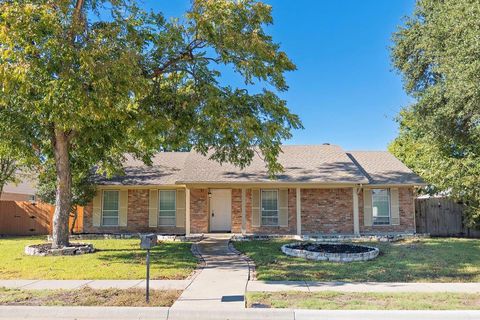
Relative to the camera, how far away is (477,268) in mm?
11062

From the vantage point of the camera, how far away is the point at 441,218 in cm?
2073

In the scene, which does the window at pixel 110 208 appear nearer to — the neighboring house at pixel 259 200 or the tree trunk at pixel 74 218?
the neighboring house at pixel 259 200

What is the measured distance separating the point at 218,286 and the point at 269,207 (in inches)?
441

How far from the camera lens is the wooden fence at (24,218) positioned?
22.8 m

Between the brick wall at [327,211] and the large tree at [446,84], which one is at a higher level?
the large tree at [446,84]

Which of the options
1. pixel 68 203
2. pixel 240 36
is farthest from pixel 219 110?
pixel 68 203

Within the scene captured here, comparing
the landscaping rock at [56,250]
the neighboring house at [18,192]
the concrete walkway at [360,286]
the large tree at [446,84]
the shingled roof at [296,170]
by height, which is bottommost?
the concrete walkway at [360,286]

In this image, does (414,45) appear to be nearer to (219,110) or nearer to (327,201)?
(327,201)

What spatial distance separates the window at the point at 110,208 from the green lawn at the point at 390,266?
8.49m

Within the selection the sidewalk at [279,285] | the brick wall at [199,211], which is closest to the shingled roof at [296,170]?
the brick wall at [199,211]

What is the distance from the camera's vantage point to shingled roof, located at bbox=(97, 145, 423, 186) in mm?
19203

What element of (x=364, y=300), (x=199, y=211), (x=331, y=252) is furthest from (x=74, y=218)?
(x=364, y=300)

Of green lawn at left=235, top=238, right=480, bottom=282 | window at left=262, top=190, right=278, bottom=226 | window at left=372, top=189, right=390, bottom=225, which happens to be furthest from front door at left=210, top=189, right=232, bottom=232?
window at left=372, top=189, right=390, bottom=225

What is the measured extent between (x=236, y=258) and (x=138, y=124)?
17.7ft
